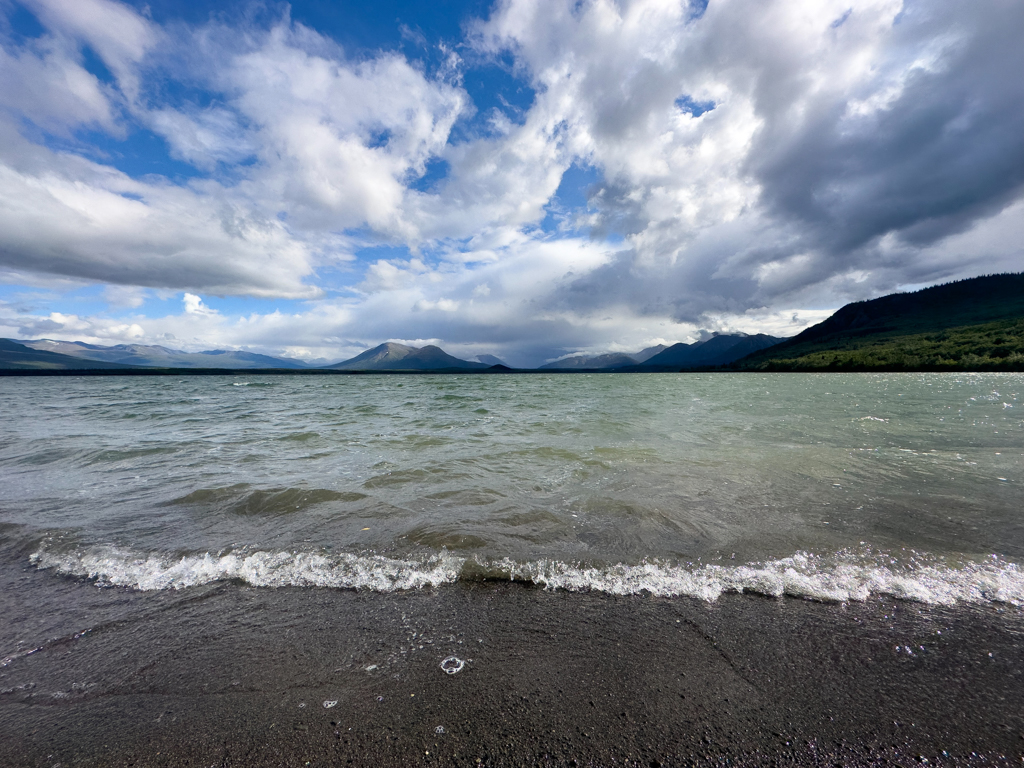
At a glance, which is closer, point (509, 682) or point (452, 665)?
point (509, 682)

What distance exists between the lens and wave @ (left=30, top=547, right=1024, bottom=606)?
17.9 feet

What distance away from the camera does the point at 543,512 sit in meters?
8.77

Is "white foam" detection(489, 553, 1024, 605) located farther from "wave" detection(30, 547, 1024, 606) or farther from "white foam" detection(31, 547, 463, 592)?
"white foam" detection(31, 547, 463, 592)

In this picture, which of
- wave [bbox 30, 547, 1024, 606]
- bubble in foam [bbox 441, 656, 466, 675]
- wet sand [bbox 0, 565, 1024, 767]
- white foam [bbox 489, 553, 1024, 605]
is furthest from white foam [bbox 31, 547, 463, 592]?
bubble in foam [bbox 441, 656, 466, 675]

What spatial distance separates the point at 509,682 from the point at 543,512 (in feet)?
16.0

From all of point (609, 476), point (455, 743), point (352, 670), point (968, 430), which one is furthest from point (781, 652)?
point (968, 430)

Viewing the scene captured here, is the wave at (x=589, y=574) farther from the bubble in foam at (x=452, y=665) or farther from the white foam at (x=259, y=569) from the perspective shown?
the bubble in foam at (x=452, y=665)

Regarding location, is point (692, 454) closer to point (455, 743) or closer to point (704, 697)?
point (704, 697)

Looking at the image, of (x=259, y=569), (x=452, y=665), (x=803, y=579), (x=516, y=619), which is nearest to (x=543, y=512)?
(x=516, y=619)

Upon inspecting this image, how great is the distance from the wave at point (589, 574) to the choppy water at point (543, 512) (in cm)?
3

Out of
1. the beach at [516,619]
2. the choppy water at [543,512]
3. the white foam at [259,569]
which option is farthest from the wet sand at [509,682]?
the choppy water at [543,512]

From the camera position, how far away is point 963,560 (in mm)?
6203

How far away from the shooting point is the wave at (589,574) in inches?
215

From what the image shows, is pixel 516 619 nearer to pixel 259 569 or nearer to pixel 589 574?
pixel 589 574
